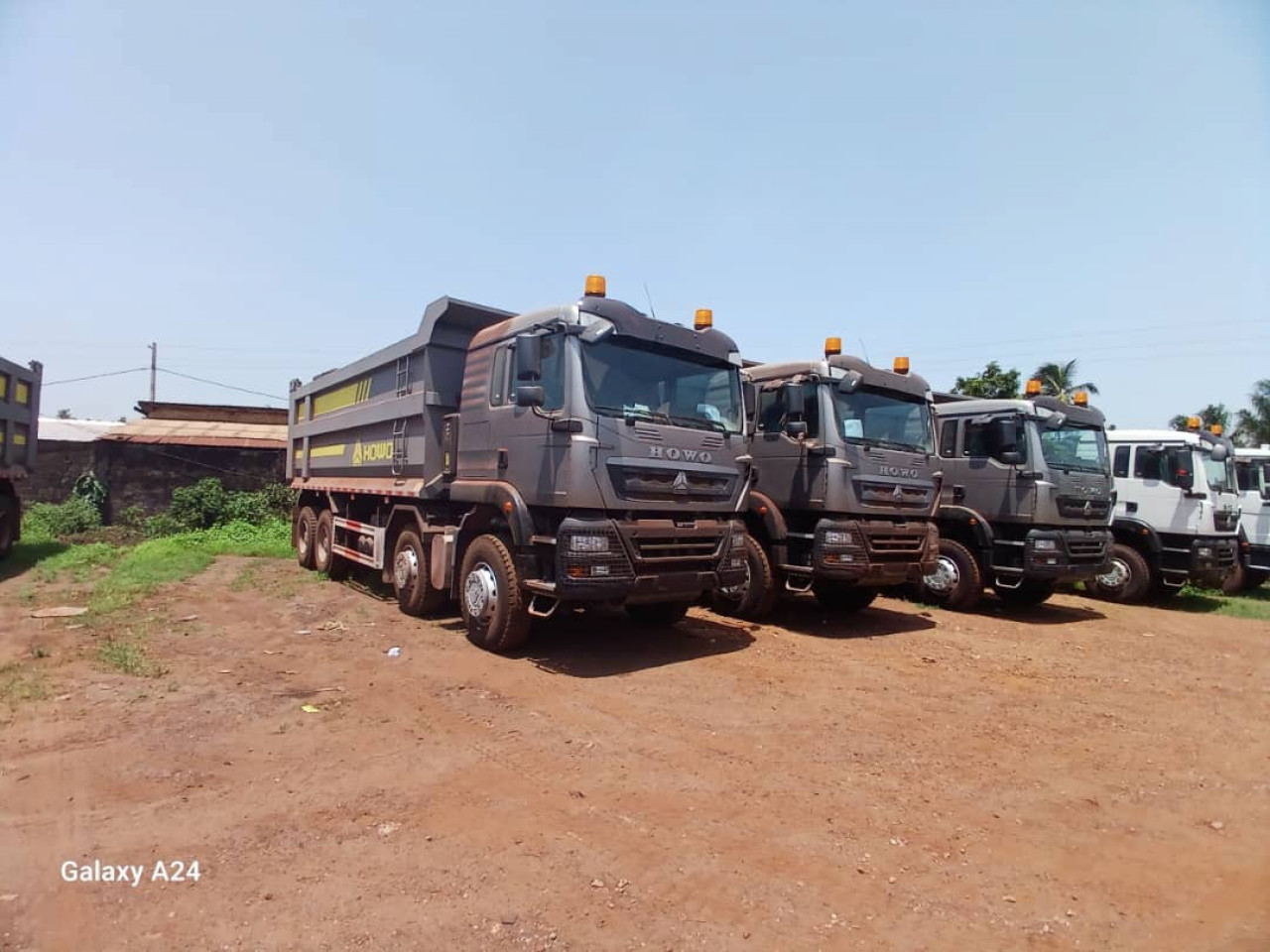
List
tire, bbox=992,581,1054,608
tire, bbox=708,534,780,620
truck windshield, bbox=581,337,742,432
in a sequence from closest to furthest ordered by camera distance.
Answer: truck windshield, bbox=581,337,742,432 → tire, bbox=708,534,780,620 → tire, bbox=992,581,1054,608

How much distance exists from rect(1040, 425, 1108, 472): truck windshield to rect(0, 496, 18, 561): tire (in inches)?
616

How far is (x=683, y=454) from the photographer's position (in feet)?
20.3

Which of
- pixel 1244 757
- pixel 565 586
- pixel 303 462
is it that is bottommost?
pixel 1244 757

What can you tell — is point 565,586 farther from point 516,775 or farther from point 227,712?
point 227,712

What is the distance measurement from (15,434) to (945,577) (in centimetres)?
1501

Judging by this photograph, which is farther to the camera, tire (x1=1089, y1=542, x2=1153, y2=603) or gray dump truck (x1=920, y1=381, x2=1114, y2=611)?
tire (x1=1089, y1=542, x2=1153, y2=603)

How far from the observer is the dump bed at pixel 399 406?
7359mm

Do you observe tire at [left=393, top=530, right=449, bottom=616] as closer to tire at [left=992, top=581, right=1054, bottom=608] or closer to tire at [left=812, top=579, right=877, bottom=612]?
tire at [left=812, top=579, right=877, bottom=612]

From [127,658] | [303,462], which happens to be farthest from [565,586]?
[303,462]

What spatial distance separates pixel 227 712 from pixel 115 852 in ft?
6.02

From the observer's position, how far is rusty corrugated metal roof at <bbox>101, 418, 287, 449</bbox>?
691 inches

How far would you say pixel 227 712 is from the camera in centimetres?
Answer: 478

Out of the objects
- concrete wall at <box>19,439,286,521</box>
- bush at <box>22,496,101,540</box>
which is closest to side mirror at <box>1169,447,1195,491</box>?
concrete wall at <box>19,439,286,521</box>

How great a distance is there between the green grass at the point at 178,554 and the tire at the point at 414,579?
3.11 m
